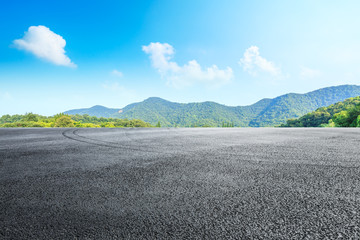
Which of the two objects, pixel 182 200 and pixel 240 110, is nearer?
pixel 182 200

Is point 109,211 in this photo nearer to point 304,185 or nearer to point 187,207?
point 187,207

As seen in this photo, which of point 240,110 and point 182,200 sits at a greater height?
point 240,110

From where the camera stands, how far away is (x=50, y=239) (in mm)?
1550

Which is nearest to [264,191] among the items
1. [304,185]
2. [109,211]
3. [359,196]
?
[304,185]

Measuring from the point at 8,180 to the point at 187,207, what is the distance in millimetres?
2737

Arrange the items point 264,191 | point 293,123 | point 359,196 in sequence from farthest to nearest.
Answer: point 293,123, point 264,191, point 359,196

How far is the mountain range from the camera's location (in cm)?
12888

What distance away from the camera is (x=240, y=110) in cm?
15850

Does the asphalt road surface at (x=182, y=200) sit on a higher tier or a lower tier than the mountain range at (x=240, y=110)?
lower

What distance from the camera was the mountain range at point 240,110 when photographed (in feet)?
423

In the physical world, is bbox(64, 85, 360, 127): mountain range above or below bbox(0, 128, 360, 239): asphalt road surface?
above

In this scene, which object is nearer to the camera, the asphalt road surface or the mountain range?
the asphalt road surface

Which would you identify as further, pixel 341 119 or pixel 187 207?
pixel 341 119

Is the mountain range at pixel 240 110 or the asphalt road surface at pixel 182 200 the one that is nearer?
the asphalt road surface at pixel 182 200
